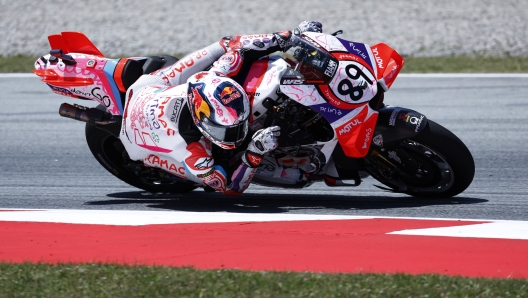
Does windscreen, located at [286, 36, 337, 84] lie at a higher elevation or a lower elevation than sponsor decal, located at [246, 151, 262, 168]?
higher

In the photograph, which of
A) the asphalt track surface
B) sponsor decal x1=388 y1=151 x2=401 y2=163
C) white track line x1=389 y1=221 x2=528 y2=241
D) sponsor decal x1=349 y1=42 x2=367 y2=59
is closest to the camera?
white track line x1=389 y1=221 x2=528 y2=241

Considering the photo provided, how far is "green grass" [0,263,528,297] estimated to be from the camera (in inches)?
172

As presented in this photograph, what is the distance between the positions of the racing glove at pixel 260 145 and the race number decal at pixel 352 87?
52cm

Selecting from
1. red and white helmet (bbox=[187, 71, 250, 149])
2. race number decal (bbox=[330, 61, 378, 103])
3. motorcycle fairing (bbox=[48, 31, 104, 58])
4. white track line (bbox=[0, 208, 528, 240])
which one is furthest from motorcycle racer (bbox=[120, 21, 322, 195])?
motorcycle fairing (bbox=[48, 31, 104, 58])

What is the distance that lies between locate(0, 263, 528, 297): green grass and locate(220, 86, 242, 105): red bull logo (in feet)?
5.69

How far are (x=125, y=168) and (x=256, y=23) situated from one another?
27.4 feet

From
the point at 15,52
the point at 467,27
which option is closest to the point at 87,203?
the point at 15,52

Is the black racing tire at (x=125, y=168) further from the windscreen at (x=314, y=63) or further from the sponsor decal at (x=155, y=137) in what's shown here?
the windscreen at (x=314, y=63)

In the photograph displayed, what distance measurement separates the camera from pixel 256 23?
15.4 metres

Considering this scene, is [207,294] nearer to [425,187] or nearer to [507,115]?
[425,187]

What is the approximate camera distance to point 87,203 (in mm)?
7188

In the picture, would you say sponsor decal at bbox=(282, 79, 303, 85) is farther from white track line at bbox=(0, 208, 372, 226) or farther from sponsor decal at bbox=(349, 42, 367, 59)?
white track line at bbox=(0, 208, 372, 226)

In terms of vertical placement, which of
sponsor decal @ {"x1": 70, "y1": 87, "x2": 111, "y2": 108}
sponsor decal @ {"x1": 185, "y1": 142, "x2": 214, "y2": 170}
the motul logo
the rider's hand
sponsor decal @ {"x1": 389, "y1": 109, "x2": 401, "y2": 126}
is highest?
the rider's hand

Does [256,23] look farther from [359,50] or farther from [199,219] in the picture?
[199,219]
